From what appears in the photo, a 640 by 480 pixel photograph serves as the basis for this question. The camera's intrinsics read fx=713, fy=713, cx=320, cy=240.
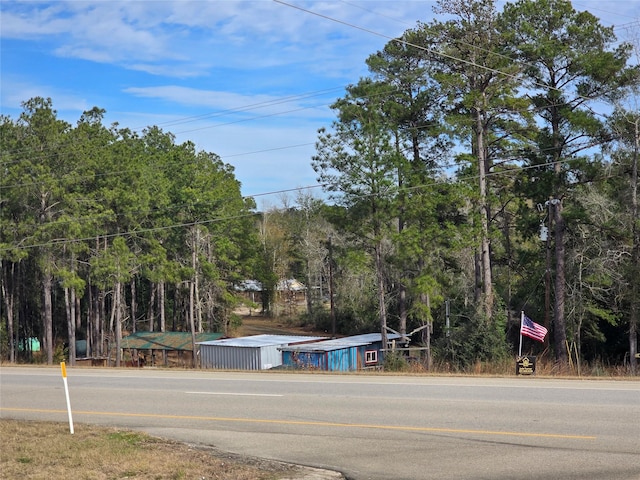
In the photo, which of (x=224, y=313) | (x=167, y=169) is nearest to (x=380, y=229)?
(x=167, y=169)

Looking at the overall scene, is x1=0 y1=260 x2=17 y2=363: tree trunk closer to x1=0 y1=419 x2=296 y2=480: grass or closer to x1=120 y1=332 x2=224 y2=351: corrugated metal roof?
x1=120 y1=332 x2=224 y2=351: corrugated metal roof

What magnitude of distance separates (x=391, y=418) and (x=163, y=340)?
4035 cm

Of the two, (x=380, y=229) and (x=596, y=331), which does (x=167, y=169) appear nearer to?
(x=380, y=229)

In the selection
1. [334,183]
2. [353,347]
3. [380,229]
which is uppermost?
[334,183]

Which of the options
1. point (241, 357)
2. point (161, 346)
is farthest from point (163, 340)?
point (241, 357)

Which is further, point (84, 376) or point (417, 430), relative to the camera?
point (84, 376)

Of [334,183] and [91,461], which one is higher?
[334,183]

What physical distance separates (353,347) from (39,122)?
2312 centimetres

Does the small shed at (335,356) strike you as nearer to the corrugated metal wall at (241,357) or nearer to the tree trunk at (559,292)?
the corrugated metal wall at (241,357)

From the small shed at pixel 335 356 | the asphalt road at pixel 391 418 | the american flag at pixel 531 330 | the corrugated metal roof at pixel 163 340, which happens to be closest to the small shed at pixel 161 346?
the corrugated metal roof at pixel 163 340

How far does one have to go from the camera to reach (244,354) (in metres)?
38.8

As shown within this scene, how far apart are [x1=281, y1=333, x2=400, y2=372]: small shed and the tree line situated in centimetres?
227

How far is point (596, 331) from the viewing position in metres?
34.9

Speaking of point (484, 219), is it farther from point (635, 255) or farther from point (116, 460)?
point (116, 460)
